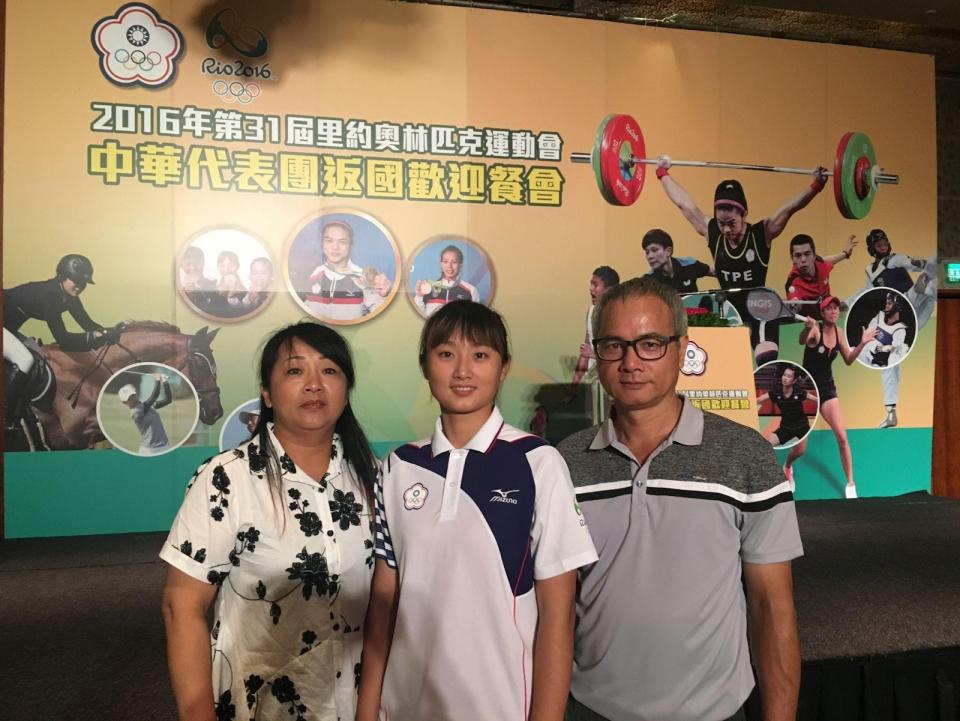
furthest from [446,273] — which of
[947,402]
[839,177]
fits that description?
[947,402]

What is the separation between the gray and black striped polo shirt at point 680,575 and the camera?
1137mm

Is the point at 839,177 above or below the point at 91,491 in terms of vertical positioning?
above

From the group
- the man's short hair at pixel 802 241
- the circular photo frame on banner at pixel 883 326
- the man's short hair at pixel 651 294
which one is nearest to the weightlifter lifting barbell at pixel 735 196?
the man's short hair at pixel 802 241

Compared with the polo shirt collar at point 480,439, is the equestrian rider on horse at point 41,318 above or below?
above

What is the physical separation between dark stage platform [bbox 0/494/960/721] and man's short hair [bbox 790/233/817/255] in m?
2.11

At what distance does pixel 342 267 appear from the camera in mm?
4887

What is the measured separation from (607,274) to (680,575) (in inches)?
171

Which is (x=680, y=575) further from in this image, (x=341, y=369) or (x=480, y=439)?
(x=341, y=369)

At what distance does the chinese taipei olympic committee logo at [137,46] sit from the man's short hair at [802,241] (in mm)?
4597

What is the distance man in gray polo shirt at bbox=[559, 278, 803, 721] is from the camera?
1.14m

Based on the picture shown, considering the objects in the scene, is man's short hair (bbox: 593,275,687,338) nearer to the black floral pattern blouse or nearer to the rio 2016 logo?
the black floral pattern blouse

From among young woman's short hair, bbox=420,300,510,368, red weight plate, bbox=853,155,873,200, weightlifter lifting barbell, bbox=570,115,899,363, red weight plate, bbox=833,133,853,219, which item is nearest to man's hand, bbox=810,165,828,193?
weightlifter lifting barbell, bbox=570,115,899,363

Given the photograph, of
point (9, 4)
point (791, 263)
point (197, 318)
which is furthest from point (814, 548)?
point (9, 4)

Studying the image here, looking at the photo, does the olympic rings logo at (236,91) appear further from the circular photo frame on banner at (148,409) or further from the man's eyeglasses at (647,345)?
the man's eyeglasses at (647,345)
